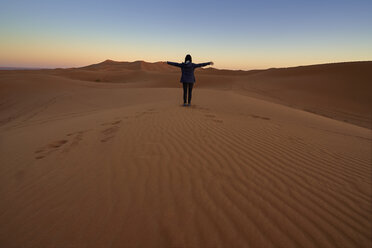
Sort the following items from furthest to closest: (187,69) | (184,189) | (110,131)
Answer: (187,69) → (110,131) → (184,189)

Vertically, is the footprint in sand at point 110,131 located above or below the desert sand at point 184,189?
above

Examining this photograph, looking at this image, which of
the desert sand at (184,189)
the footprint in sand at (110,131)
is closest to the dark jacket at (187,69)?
the desert sand at (184,189)

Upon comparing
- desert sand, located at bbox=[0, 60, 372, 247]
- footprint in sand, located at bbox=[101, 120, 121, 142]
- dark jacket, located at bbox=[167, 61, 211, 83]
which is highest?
dark jacket, located at bbox=[167, 61, 211, 83]

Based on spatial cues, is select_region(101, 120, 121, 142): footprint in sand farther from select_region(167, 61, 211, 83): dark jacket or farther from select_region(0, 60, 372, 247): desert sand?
select_region(167, 61, 211, 83): dark jacket

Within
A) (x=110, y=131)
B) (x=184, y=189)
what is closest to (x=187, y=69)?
(x=110, y=131)

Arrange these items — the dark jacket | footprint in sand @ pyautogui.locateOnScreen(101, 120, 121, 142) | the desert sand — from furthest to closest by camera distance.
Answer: the dark jacket → footprint in sand @ pyautogui.locateOnScreen(101, 120, 121, 142) → the desert sand

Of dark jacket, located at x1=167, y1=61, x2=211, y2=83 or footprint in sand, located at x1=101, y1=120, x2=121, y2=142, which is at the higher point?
dark jacket, located at x1=167, y1=61, x2=211, y2=83

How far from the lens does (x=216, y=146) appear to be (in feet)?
10.9

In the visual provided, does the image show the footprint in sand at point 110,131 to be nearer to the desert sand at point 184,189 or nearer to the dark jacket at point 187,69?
the desert sand at point 184,189

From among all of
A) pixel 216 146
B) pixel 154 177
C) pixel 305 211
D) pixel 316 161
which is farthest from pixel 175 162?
pixel 316 161

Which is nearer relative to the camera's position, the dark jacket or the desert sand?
the desert sand

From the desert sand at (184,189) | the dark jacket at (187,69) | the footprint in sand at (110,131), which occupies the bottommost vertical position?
the desert sand at (184,189)

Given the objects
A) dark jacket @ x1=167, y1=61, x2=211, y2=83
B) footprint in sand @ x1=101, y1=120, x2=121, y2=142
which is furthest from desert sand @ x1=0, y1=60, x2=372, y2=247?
dark jacket @ x1=167, y1=61, x2=211, y2=83

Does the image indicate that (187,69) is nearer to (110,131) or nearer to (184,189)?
(110,131)
